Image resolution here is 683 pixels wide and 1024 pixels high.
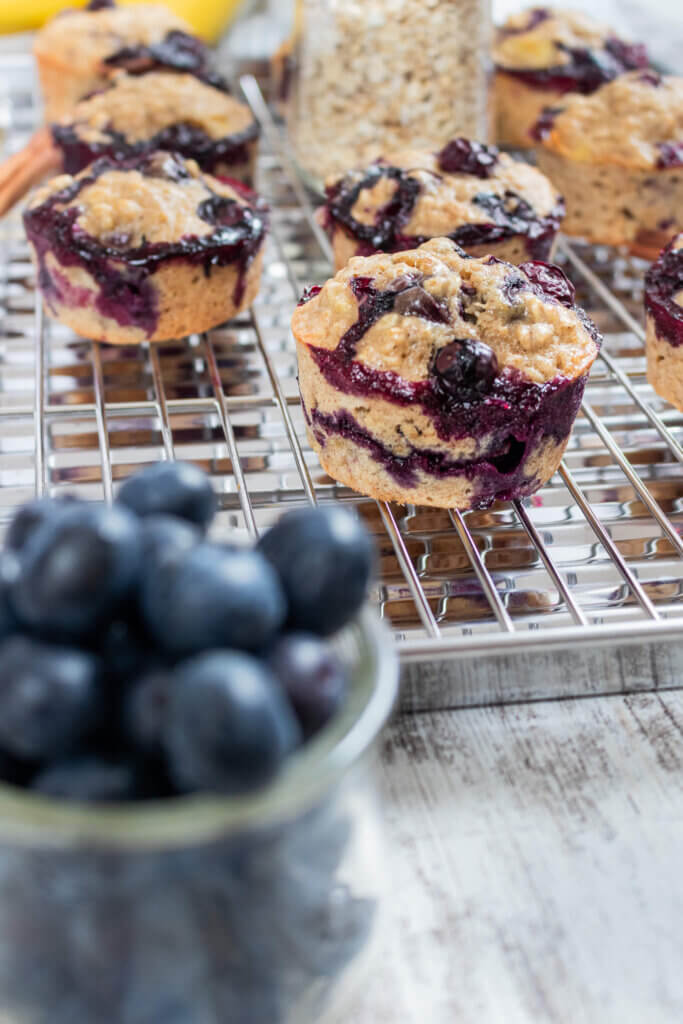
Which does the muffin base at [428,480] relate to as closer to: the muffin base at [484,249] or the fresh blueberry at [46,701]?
the muffin base at [484,249]

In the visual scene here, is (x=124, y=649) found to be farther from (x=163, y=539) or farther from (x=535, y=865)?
(x=535, y=865)

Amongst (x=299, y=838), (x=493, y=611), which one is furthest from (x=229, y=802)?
(x=493, y=611)

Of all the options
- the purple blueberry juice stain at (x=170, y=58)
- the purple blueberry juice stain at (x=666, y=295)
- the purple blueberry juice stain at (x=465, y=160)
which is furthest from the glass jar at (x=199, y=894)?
the purple blueberry juice stain at (x=170, y=58)

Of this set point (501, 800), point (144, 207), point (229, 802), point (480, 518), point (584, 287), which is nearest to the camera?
point (229, 802)

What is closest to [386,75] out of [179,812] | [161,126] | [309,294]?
[161,126]

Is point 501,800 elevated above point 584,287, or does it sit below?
above

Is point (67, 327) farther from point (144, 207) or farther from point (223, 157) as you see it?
point (223, 157)

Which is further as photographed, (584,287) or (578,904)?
(584,287)
